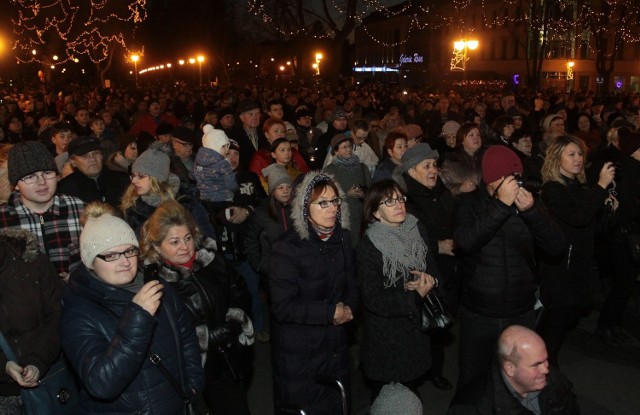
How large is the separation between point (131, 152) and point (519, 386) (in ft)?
18.9

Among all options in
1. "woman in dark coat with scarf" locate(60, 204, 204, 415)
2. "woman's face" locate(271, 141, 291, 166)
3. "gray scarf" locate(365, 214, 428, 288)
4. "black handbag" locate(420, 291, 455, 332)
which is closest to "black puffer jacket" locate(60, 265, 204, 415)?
"woman in dark coat with scarf" locate(60, 204, 204, 415)

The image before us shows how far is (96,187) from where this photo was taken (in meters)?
6.50

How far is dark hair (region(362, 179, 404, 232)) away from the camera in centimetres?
455

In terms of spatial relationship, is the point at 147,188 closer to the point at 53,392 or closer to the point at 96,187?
the point at 96,187

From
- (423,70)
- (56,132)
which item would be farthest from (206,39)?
(56,132)

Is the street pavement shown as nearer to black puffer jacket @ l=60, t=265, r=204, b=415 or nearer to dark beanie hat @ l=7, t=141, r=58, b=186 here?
black puffer jacket @ l=60, t=265, r=204, b=415

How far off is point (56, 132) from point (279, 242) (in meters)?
5.16

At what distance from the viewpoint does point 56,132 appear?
327 inches

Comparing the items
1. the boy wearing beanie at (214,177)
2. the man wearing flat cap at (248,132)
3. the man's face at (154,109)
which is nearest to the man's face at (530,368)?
the boy wearing beanie at (214,177)

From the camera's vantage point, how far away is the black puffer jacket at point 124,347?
2980mm

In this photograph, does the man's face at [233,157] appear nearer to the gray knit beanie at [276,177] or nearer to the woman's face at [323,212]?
the gray knit beanie at [276,177]

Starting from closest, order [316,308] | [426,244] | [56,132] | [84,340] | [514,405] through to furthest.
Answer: [84,340] → [514,405] → [316,308] → [426,244] → [56,132]

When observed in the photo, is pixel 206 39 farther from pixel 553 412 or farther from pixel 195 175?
pixel 553 412

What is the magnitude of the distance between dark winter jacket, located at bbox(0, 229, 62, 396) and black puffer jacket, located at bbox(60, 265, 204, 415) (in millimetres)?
590
